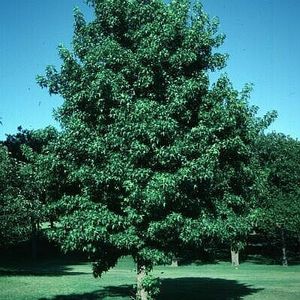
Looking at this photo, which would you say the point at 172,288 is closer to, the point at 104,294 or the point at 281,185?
the point at 104,294

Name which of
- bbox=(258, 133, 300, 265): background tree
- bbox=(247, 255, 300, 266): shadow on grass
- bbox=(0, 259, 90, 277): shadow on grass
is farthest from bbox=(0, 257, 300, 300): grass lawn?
bbox=(247, 255, 300, 266): shadow on grass

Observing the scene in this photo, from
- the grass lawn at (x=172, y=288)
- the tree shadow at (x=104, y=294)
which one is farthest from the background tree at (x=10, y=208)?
the tree shadow at (x=104, y=294)

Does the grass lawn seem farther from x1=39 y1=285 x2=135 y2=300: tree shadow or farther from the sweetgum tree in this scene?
the sweetgum tree

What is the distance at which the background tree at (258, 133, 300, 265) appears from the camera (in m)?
52.5

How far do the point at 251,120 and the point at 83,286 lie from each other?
879 inches

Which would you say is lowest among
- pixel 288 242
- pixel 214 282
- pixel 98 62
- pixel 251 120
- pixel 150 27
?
pixel 214 282

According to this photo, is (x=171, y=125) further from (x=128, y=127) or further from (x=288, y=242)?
(x=288, y=242)

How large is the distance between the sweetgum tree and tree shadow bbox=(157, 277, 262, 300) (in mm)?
9921

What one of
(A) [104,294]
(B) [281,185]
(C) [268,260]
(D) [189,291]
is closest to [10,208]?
(A) [104,294]

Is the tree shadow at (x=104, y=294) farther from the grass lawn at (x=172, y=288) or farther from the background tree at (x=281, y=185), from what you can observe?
the background tree at (x=281, y=185)

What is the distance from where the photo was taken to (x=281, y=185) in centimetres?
6003

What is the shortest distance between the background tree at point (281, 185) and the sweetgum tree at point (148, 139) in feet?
98.1

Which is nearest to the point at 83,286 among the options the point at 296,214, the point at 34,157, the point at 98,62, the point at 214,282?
the point at 214,282

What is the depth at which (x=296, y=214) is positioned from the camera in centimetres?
Answer: 5178
